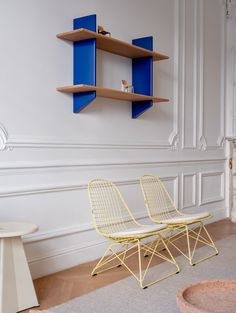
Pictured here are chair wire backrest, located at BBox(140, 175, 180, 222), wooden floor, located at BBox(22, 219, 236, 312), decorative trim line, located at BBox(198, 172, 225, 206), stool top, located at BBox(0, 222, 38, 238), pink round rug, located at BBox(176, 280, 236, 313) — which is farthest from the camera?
decorative trim line, located at BBox(198, 172, 225, 206)

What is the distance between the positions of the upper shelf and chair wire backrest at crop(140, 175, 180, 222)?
130 cm

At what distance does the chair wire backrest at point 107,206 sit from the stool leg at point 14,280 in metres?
1.13

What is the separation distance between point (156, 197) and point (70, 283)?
1715 mm

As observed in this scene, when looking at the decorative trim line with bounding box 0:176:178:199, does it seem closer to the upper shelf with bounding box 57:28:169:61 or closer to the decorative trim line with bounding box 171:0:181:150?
the decorative trim line with bounding box 171:0:181:150

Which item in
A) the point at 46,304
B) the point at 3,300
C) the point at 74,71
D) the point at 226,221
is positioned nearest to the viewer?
the point at 3,300

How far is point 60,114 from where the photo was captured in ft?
12.2

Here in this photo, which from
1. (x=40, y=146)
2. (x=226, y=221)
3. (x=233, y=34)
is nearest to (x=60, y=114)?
(x=40, y=146)

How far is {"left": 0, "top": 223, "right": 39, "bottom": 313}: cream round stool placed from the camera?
2693 millimetres

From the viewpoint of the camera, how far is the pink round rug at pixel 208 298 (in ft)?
7.08

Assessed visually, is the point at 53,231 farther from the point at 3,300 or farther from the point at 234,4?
the point at 234,4

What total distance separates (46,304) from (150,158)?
2.31m

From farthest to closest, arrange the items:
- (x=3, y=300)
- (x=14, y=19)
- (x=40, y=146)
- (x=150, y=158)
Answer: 1. (x=150, y=158)
2. (x=40, y=146)
3. (x=14, y=19)
4. (x=3, y=300)

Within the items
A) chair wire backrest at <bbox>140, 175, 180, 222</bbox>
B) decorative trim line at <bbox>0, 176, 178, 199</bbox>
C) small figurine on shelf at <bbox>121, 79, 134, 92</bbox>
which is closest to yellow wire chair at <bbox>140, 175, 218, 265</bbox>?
chair wire backrest at <bbox>140, 175, 180, 222</bbox>

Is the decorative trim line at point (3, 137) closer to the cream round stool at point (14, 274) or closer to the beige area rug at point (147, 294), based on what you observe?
the cream round stool at point (14, 274)
